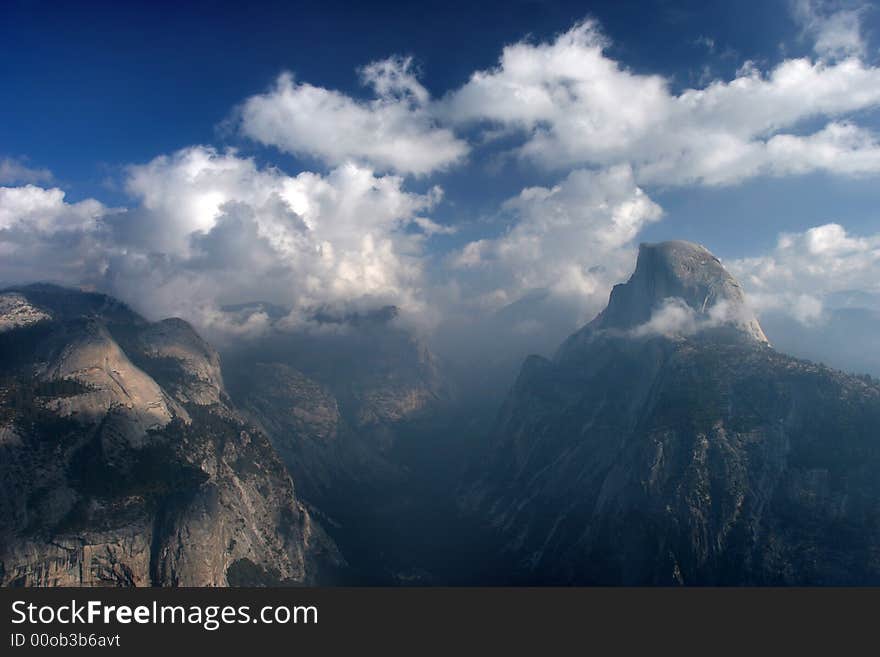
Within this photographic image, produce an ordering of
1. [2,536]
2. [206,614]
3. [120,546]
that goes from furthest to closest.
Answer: [120,546] < [2,536] < [206,614]

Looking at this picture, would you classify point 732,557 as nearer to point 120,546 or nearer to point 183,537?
point 183,537

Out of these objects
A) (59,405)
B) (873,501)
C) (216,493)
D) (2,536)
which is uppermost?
(59,405)

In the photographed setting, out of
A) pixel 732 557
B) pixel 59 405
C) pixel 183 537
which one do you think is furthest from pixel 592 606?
pixel 59 405

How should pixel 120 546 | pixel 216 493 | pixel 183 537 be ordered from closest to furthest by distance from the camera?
pixel 120 546 < pixel 183 537 < pixel 216 493

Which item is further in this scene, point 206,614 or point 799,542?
point 799,542

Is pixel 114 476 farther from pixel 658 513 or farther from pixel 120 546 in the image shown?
pixel 658 513


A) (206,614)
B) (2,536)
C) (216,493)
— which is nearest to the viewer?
(206,614)

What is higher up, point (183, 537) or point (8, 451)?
point (8, 451)

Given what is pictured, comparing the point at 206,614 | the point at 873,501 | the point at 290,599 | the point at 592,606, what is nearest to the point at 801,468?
the point at 873,501

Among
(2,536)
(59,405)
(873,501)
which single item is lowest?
(873,501)
